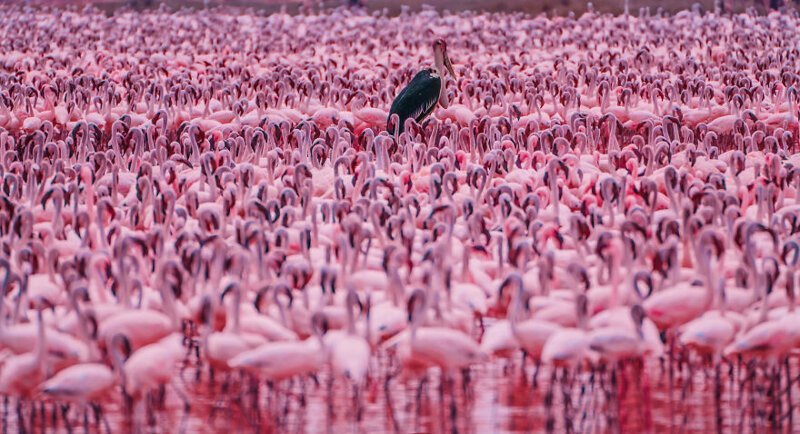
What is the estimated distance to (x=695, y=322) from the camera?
959 centimetres

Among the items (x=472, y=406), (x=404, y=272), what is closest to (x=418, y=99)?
(x=404, y=272)

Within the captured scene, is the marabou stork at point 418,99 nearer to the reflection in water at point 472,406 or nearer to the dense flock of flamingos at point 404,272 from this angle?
the dense flock of flamingos at point 404,272

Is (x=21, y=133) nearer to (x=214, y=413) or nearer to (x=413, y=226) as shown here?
(x=413, y=226)

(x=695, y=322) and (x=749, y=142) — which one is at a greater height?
(x=749, y=142)

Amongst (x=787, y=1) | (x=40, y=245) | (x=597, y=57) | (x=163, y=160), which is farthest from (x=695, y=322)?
(x=787, y=1)

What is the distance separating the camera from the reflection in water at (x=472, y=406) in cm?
941

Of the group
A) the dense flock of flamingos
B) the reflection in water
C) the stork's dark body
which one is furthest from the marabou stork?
the reflection in water

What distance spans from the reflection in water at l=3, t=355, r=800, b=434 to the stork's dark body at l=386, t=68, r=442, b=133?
9.99m

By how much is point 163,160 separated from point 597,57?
18.6 meters

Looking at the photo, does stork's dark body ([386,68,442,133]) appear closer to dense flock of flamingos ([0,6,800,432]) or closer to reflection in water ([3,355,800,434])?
dense flock of flamingos ([0,6,800,432])

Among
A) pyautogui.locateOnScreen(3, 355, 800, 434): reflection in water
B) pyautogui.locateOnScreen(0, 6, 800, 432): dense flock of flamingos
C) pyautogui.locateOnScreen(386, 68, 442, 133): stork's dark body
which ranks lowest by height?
pyautogui.locateOnScreen(3, 355, 800, 434): reflection in water

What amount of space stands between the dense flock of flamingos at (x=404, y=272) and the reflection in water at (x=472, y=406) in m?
0.03

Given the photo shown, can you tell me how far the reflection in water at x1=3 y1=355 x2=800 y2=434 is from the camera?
9.41m

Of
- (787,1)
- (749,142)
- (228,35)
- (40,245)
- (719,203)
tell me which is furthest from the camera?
(787,1)
